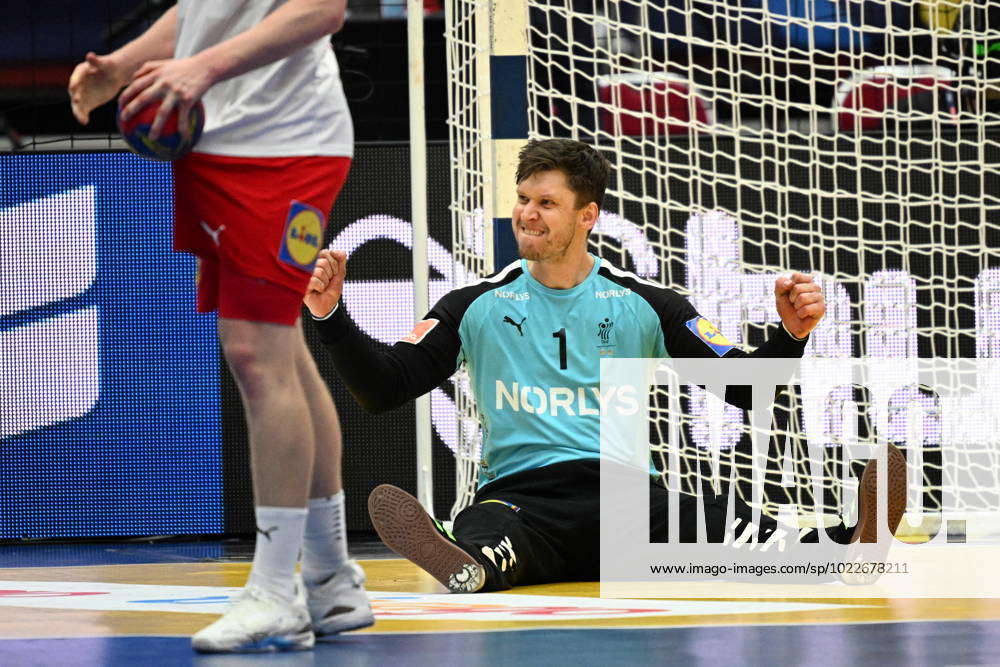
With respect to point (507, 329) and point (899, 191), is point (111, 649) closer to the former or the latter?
point (507, 329)

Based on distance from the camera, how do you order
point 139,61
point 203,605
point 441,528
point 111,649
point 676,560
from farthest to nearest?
point 676,560
point 441,528
point 203,605
point 139,61
point 111,649

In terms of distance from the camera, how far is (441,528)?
9.20 ft

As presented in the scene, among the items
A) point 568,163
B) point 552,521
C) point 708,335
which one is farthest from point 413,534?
point 568,163

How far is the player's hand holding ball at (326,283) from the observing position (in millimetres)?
2672

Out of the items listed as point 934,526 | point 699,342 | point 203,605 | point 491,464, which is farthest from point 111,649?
point 934,526

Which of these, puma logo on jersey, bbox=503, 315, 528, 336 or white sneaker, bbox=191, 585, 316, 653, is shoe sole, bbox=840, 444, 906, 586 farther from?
white sneaker, bbox=191, 585, 316, 653

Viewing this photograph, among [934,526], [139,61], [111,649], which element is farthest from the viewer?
[934,526]

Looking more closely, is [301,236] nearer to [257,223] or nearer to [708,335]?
[257,223]

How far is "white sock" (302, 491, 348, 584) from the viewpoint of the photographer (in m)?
2.02

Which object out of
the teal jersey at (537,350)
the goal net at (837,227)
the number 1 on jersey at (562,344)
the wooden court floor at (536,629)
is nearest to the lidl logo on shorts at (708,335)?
the teal jersey at (537,350)

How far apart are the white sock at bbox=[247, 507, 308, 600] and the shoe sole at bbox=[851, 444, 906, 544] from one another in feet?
4.67

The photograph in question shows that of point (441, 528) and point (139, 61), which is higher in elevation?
point (139, 61)

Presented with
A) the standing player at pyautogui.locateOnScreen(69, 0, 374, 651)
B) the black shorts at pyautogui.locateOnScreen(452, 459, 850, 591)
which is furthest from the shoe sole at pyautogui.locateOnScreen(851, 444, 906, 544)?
the standing player at pyautogui.locateOnScreen(69, 0, 374, 651)

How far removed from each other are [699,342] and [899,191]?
1.77 meters
